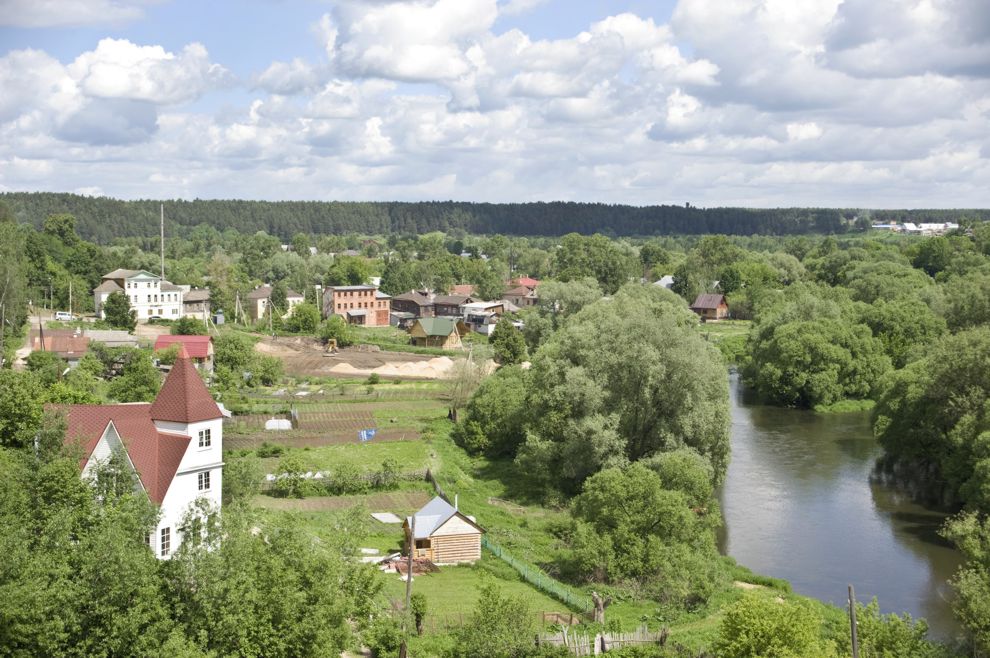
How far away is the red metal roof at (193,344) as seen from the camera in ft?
215

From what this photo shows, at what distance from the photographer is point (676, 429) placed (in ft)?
135

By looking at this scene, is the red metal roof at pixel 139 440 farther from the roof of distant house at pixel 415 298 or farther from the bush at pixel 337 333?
the roof of distant house at pixel 415 298

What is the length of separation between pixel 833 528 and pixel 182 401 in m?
24.6

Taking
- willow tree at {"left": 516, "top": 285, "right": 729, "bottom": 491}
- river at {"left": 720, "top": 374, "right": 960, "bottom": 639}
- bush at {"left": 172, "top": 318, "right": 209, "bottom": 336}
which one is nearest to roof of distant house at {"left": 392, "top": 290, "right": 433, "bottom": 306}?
bush at {"left": 172, "top": 318, "right": 209, "bottom": 336}

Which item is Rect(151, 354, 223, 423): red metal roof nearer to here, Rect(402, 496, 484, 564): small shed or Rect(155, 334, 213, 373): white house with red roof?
Rect(402, 496, 484, 564): small shed

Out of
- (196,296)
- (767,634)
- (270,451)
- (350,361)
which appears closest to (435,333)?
(350,361)

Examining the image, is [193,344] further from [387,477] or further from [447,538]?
[447,538]

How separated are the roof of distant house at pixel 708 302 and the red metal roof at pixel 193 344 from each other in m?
62.4

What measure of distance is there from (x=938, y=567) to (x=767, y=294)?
219ft

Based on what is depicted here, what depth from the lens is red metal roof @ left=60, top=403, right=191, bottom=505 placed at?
85.1ft

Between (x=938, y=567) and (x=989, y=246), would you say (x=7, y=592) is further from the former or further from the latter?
(x=989, y=246)

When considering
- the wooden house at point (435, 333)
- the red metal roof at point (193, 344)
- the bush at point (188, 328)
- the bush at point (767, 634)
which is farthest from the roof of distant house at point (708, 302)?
the bush at point (767, 634)

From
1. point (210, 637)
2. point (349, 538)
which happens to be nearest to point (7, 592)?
point (210, 637)

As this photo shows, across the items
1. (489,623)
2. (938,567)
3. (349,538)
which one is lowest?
(938,567)
